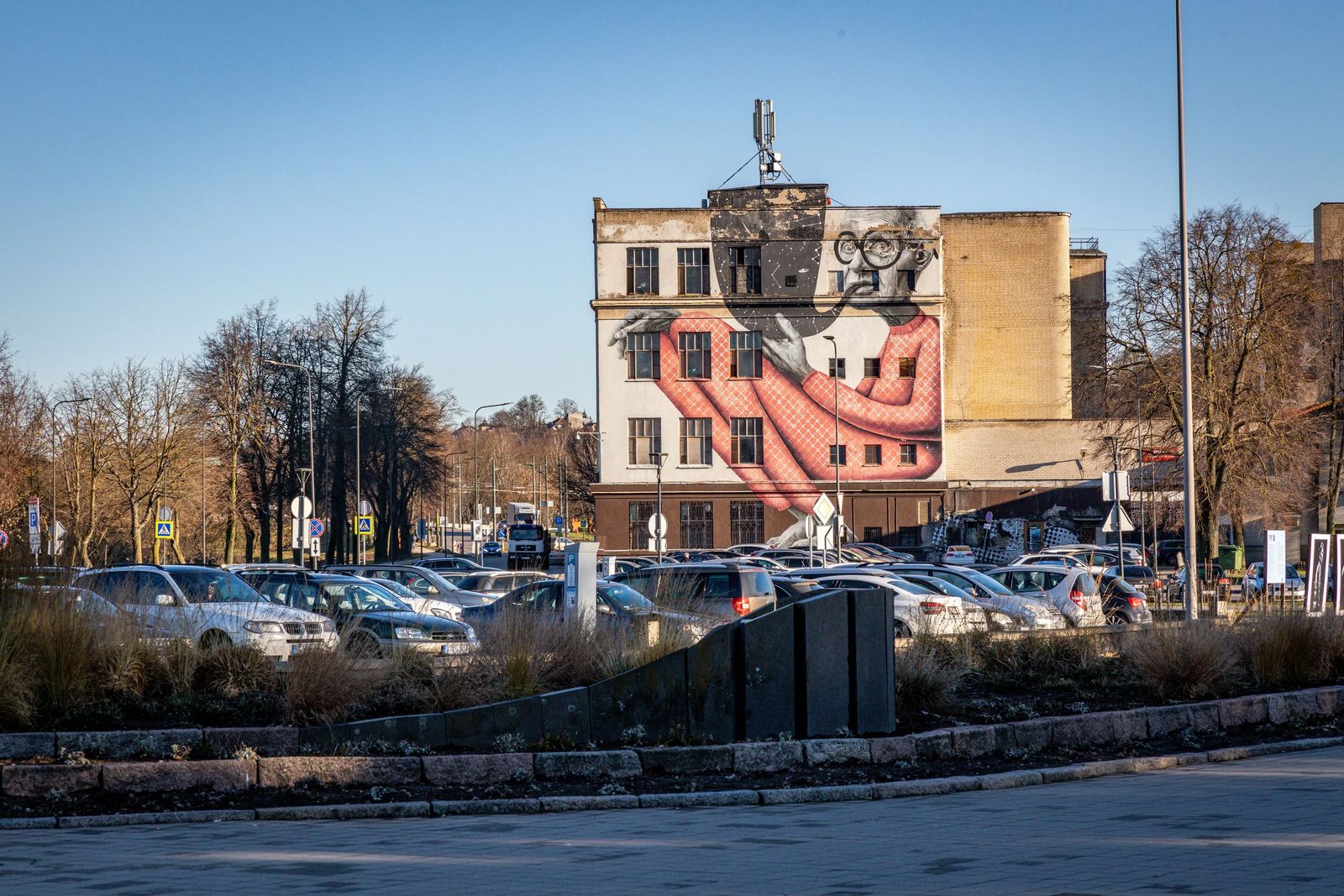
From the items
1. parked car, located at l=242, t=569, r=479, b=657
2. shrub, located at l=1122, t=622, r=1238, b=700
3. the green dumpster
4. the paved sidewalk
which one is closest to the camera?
the paved sidewalk

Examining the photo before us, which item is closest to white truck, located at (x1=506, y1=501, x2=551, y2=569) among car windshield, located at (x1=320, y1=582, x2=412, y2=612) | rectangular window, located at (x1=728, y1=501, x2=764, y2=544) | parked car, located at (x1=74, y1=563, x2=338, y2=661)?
rectangular window, located at (x1=728, y1=501, x2=764, y2=544)

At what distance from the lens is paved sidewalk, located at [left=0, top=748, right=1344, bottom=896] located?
23.9ft

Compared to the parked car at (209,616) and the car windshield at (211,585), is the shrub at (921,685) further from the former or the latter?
the car windshield at (211,585)

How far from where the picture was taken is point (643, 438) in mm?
63312

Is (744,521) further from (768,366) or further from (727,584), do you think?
(727,584)

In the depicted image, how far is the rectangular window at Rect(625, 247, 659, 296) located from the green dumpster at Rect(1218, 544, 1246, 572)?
28.9m

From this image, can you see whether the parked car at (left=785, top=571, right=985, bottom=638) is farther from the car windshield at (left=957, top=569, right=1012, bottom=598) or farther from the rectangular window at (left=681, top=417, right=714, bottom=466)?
the rectangular window at (left=681, top=417, right=714, bottom=466)

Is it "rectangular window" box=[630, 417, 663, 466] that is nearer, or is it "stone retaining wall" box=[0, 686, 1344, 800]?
"stone retaining wall" box=[0, 686, 1344, 800]

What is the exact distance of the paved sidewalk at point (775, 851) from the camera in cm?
727

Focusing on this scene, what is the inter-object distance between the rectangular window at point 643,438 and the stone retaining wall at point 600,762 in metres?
49.9

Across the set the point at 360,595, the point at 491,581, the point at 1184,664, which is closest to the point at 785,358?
the point at 491,581

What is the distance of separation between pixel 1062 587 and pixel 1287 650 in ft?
37.2

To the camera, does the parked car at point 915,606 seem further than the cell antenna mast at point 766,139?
No

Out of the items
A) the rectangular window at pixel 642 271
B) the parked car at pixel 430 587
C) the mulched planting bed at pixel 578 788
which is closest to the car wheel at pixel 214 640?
the mulched planting bed at pixel 578 788
